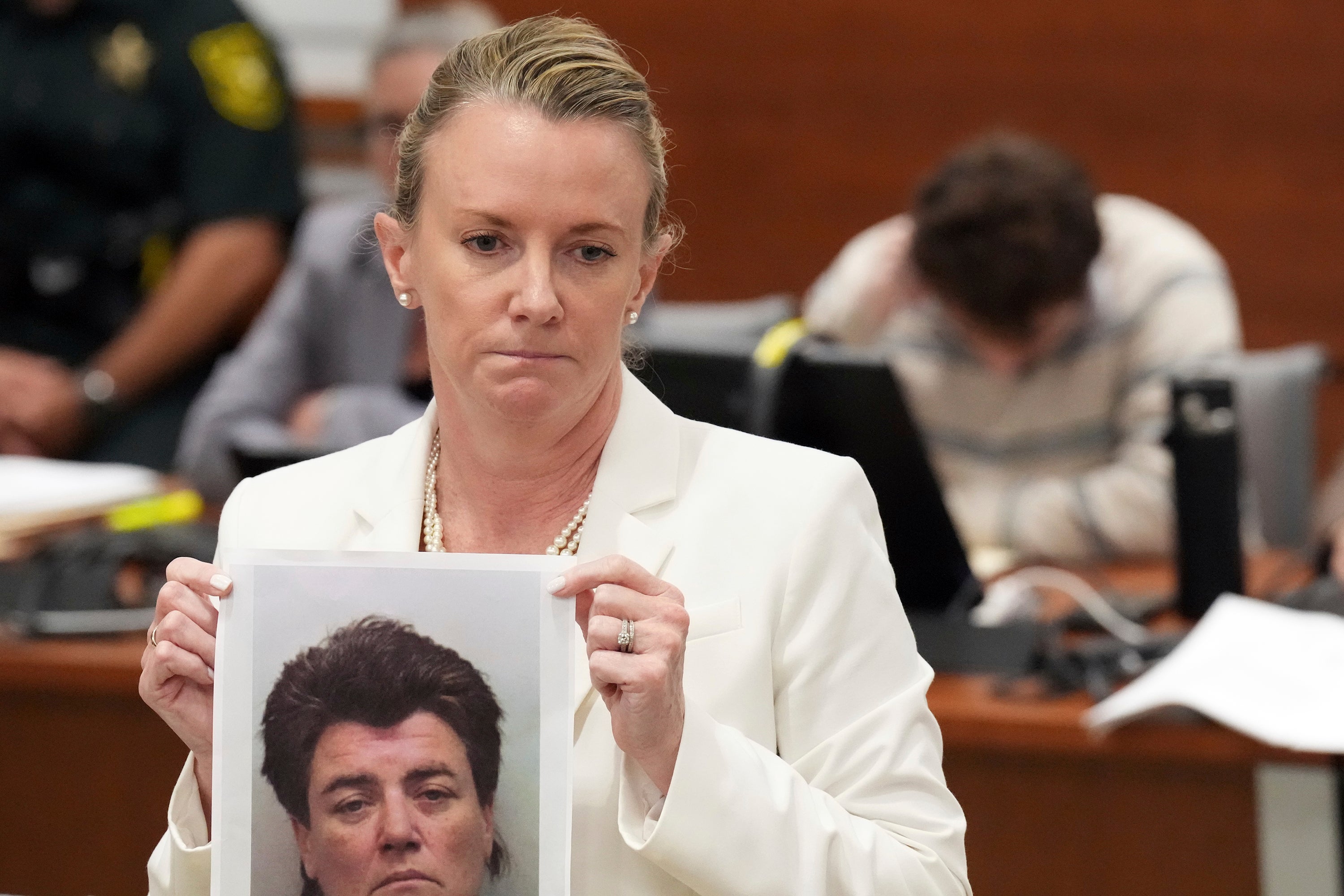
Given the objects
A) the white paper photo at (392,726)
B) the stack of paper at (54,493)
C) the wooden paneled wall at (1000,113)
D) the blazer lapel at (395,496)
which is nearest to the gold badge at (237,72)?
the wooden paneled wall at (1000,113)

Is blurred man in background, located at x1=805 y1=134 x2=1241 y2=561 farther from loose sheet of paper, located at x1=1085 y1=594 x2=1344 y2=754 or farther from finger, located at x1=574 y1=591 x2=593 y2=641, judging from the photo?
finger, located at x1=574 y1=591 x2=593 y2=641

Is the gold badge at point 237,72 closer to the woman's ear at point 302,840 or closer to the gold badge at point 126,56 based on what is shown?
the gold badge at point 126,56

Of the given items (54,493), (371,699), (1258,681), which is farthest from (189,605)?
(54,493)

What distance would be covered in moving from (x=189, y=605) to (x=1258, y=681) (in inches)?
48.8

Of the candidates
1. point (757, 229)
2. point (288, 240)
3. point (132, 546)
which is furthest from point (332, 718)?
point (757, 229)

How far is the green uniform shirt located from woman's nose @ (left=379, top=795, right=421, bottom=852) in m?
2.78

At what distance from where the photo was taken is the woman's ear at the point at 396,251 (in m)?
1.25

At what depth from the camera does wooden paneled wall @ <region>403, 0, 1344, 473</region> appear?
4.16m

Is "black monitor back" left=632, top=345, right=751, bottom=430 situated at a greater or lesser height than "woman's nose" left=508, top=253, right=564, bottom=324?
greater

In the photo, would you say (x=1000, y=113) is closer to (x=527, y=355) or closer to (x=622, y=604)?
(x=527, y=355)

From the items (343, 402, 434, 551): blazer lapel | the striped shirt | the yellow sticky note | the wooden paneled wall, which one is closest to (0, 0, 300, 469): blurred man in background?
the yellow sticky note

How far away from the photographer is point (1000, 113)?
4.34 metres

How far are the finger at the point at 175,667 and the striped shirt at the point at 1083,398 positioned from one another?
5.87 feet

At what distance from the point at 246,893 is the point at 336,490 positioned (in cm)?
36
